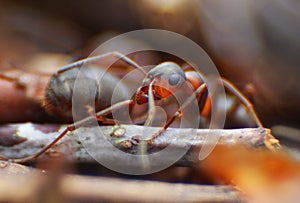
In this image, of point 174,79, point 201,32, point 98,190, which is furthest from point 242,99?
point 98,190

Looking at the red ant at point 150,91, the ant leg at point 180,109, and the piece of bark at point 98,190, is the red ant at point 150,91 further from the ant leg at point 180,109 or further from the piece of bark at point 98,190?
the piece of bark at point 98,190

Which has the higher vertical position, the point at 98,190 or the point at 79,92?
the point at 79,92

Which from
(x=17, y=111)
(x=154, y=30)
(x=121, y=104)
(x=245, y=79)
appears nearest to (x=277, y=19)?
(x=245, y=79)

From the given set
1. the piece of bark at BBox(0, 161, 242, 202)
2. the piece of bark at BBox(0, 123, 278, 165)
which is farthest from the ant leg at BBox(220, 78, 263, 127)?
the piece of bark at BBox(0, 161, 242, 202)

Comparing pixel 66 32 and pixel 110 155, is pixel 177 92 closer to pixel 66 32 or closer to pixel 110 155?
pixel 110 155

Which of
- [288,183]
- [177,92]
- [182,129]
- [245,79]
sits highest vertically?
[245,79]

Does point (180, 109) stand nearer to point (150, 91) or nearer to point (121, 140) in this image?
point (150, 91)

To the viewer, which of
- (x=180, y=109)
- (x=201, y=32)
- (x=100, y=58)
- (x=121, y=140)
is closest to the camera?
(x=121, y=140)

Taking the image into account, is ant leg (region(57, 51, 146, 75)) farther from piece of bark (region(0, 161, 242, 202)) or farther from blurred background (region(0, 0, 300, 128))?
piece of bark (region(0, 161, 242, 202))
